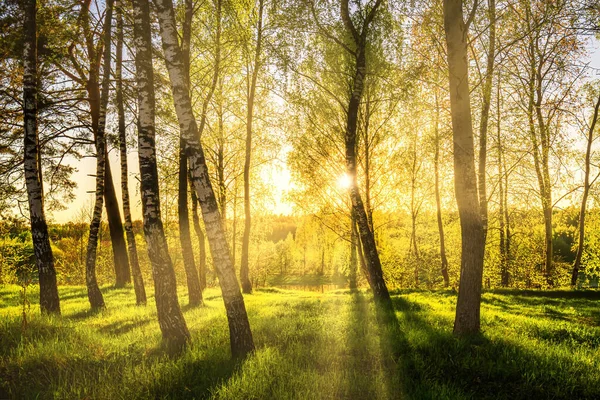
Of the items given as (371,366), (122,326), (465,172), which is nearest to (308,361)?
(371,366)

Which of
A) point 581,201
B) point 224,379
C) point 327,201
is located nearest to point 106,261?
point 327,201

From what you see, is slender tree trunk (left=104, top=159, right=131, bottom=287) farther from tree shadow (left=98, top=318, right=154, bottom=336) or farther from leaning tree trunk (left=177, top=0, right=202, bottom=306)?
tree shadow (left=98, top=318, right=154, bottom=336)

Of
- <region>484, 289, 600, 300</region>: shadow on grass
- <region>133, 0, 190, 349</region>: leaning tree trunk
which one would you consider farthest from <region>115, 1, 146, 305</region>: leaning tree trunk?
<region>484, 289, 600, 300</region>: shadow on grass

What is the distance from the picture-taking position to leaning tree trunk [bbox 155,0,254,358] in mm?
5277

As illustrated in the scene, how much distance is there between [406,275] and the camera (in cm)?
2873

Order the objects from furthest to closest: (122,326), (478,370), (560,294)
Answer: (560,294), (122,326), (478,370)

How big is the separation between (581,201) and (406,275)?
1399 cm

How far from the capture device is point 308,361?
5.05 metres

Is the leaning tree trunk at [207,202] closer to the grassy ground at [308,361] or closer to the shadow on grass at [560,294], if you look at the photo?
the grassy ground at [308,361]

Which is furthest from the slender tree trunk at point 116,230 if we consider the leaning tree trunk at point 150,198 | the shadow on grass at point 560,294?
the shadow on grass at point 560,294

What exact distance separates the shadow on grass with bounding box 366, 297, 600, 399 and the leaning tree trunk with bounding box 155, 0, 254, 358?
9.02ft

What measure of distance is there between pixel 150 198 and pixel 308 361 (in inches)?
162

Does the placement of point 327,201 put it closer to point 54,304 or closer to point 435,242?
point 54,304

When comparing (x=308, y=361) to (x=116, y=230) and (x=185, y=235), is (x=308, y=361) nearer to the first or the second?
(x=185, y=235)
